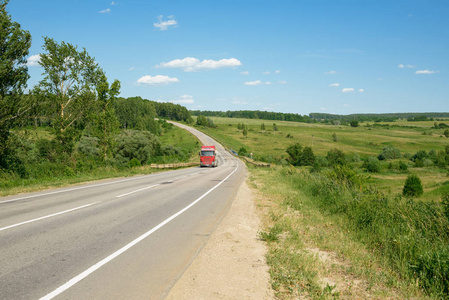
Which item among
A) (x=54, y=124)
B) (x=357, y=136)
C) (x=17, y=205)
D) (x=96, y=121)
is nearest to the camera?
(x=17, y=205)

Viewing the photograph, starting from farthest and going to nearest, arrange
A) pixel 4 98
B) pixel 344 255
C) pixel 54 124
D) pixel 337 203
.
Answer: pixel 54 124 < pixel 4 98 < pixel 337 203 < pixel 344 255

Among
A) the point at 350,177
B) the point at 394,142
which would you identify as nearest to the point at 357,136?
the point at 394,142

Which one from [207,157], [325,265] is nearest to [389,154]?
[207,157]

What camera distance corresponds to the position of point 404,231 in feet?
27.2

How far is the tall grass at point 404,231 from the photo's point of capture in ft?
17.4

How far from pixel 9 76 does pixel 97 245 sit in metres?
19.5

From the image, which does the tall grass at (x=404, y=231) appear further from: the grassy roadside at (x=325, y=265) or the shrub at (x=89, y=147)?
the shrub at (x=89, y=147)

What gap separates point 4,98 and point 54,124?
19.2 ft

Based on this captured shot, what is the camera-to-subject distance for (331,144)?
441 ft

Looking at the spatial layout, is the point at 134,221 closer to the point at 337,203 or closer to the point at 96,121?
the point at 337,203

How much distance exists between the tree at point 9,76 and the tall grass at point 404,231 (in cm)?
1998

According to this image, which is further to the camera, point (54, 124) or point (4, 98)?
point (54, 124)

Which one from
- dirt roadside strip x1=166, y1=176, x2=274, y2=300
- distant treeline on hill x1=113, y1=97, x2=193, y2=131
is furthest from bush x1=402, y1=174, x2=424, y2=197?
distant treeline on hill x1=113, y1=97, x2=193, y2=131

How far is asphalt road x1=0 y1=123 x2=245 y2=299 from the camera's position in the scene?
4.59 metres
